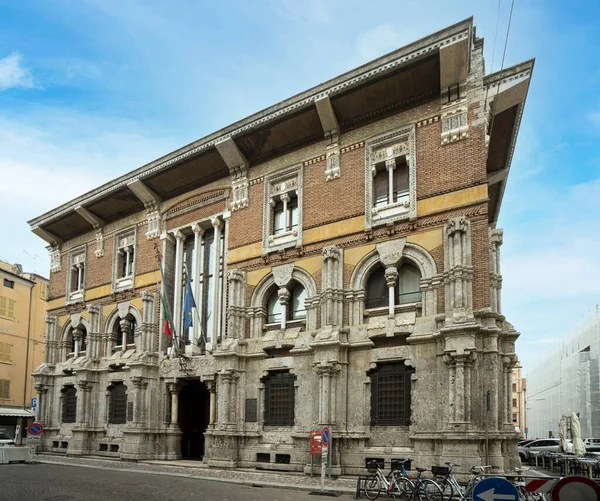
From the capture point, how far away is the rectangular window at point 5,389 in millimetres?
43244

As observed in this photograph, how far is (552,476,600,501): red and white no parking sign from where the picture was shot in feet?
17.1

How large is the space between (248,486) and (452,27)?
631 inches

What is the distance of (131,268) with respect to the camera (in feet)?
101

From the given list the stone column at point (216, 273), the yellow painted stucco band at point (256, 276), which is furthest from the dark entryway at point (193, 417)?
the yellow painted stucco band at point (256, 276)

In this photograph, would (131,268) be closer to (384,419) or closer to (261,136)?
(261,136)

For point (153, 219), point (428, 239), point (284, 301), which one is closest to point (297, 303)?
point (284, 301)

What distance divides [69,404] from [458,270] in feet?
77.2

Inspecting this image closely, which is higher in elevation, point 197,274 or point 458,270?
point 197,274

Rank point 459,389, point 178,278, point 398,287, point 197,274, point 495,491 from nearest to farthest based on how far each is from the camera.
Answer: point 495,491 < point 459,389 < point 398,287 < point 197,274 < point 178,278

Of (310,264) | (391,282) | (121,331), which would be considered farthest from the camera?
(121,331)

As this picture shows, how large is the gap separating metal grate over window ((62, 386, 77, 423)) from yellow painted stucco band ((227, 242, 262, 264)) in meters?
13.3

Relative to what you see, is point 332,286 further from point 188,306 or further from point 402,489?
point 402,489

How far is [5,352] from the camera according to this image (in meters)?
43.8

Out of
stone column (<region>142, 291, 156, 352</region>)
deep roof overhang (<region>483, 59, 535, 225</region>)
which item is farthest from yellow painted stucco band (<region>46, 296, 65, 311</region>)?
deep roof overhang (<region>483, 59, 535, 225</region>)
